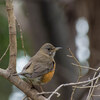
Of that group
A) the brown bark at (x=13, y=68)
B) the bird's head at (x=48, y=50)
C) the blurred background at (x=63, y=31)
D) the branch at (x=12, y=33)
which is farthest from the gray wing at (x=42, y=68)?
the blurred background at (x=63, y=31)

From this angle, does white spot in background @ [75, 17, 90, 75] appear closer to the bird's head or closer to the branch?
the bird's head

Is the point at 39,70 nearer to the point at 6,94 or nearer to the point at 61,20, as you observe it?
the point at 6,94

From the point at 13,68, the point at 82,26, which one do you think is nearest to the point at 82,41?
the point at 82,26

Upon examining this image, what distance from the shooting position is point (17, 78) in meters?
4.14

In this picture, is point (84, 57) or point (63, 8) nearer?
point (84, 57)

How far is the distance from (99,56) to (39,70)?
14.1ft

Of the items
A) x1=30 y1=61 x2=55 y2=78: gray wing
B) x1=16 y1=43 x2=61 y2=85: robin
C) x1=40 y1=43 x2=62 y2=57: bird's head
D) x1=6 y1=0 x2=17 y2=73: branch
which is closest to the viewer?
x1=6 y1=0 x2=17 y2=73: branch

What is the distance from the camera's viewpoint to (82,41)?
10266 mm

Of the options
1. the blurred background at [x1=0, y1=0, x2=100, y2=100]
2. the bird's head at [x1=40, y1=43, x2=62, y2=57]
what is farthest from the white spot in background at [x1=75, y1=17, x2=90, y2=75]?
the bird's head at [x1=40, y1=43, x2=62, y2=57]

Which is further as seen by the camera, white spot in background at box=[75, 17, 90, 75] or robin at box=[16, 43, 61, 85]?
white spot in background at box=[75, 17, 90, 75]

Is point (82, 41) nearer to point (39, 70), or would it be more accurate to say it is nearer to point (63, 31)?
point (63, 31)

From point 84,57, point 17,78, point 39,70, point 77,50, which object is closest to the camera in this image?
point 17,78

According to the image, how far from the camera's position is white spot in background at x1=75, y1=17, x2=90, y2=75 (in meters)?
9.53

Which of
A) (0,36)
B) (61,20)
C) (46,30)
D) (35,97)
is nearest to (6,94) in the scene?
(0,36)
